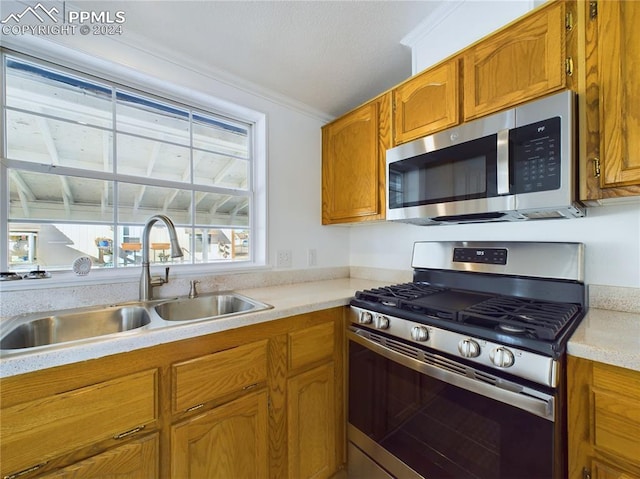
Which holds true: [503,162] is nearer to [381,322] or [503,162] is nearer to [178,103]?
[381,322]

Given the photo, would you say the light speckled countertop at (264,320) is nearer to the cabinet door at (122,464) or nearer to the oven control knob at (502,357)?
the oven control knob at (502,357)

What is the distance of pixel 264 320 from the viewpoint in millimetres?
1184

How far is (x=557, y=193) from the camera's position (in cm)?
102

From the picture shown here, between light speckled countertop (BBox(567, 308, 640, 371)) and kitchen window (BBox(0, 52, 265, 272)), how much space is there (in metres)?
1.68

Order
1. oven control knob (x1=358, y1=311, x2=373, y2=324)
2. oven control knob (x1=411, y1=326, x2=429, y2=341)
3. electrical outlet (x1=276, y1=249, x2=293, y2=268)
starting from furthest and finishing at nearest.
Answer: electrical outlet (x1=276, y1=249, x2=293, y2=268)
oven control knob (x1=358, y1=311, x2=373, y2=324)
oven control knob (x1=411, y1=326, x2=429, y2=341)

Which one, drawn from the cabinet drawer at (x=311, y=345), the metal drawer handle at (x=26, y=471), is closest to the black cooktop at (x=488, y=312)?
the cabinet drawer at (x=311, y=345)

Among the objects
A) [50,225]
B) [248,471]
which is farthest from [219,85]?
[248,471]

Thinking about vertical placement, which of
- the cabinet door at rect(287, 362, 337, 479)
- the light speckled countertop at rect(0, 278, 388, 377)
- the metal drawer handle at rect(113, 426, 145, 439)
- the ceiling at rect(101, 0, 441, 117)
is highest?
the ceiling at rect(101, 0, 441, 117)

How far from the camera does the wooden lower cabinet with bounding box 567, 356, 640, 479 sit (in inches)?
29.1

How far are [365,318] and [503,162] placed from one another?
0.92 meters

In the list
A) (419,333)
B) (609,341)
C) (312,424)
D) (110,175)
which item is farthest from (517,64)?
(110,175)

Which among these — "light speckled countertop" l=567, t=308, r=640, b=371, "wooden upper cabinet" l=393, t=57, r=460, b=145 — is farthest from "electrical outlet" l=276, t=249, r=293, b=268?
"light speckled countertop" l=567, t=308, r=640, b=371

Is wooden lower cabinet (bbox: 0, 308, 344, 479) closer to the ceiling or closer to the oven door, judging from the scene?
the oven door

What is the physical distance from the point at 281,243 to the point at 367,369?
3.40 feet
